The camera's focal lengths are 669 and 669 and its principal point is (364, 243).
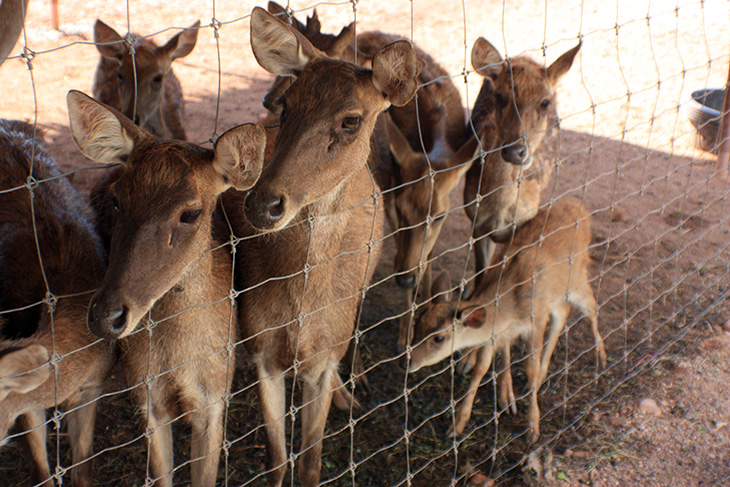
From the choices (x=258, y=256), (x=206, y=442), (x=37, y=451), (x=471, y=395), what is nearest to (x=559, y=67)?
(x=471, y=395)

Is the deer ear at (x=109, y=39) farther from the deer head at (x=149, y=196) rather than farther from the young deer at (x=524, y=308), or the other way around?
the young deer at (x=524, y=308)

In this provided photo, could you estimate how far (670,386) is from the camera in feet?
13.6

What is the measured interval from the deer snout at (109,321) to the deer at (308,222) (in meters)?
0.56

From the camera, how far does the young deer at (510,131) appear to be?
12.6ft

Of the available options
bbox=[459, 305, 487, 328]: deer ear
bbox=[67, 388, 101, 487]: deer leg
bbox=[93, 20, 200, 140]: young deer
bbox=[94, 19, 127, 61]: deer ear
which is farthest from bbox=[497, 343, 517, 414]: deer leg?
→ bbox=[94, 19, 127, 61]: deer ear

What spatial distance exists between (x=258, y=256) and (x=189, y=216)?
74 centimetres

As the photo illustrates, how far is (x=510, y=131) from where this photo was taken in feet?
12.7

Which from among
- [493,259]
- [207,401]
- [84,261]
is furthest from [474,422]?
[84,261]

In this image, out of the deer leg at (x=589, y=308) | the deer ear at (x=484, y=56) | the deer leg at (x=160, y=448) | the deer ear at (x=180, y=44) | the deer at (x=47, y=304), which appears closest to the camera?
the deer at (x=47, y=304)

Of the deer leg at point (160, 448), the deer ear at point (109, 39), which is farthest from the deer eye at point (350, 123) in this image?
the deer ear at point (109, 39)

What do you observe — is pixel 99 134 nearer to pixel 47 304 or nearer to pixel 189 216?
pixel 189 216

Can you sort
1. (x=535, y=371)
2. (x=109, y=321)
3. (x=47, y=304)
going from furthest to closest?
(x=535, y=371) → (x=47, y=304) → (x=109, y=321)

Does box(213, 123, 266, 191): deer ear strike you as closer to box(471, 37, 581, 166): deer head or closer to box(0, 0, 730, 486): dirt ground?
box(0, 0, 730, 486): dirt ground

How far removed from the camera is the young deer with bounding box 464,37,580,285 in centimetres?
384
